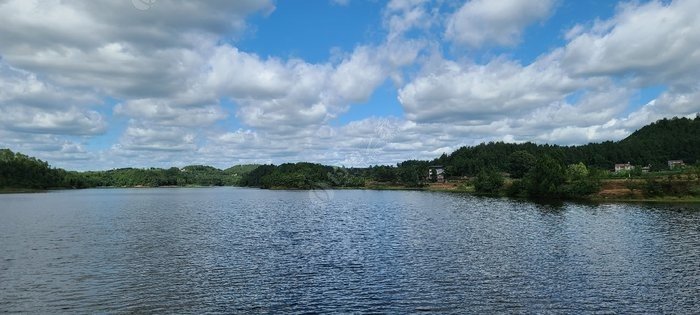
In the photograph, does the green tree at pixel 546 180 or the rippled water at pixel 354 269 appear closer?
the rippled water at pixel 354 269

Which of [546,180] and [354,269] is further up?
[546,180]

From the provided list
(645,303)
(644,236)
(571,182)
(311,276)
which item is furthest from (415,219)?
(571,182)

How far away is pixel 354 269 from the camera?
131ft

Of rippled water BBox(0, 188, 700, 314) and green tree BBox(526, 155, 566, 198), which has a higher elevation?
green tree BBox(526, 155, 566, 198)

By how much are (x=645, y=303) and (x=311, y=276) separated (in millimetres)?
23115

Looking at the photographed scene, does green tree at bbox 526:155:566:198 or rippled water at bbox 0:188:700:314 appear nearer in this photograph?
rippled water at bbox 0:188:700:314

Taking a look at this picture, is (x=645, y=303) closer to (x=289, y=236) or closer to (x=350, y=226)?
(x=289, y=236)

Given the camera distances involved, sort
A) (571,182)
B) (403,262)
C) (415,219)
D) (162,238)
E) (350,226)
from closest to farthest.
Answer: (403,262), (162,238), (350,226), (415,219), (571,182)

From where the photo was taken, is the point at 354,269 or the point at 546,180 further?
the point at 546,180

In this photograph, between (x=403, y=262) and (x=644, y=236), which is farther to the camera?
(x=644, y=236)

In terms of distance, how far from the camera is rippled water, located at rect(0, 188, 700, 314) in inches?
1170

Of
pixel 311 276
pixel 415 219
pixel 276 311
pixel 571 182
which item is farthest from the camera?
pixel 571 182

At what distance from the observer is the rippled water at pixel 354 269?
29719mm

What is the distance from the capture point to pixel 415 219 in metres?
84.8
